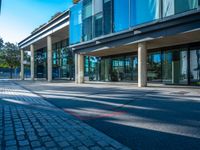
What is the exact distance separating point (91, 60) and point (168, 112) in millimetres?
24483

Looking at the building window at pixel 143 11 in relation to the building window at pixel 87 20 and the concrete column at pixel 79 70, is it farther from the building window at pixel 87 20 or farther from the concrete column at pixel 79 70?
the concrete column at pixel 79 70

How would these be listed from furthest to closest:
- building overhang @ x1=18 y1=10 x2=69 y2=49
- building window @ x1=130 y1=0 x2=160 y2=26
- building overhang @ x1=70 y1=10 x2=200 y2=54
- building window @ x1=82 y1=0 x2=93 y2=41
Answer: building overhang @ x1=18 y1=10 x2=69 y2=49
building window @ x1=82 y1=0 x2=93 y2=41
building window @ x1=130 y1=0 x2=160 y2=26
building overhang @ x1=70 y1=10 x2=200 y2=54

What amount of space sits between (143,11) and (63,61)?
23.0m

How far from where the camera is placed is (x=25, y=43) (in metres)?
40.7

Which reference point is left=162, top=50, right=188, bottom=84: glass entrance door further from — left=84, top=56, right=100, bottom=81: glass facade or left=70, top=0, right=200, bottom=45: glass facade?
left=84, top=56, right=100, bottom=81: glass facade

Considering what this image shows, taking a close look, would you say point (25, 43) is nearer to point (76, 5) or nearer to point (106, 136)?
point (76, 5)

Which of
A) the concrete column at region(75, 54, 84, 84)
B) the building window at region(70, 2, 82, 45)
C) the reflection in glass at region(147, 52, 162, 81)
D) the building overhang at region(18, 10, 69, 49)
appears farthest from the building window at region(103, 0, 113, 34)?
the building overhang at region(18, 10, 69, 49)

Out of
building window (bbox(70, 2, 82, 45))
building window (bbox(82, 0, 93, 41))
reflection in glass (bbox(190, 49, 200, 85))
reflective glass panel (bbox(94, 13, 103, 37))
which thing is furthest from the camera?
Result: building window (bbox(70, 2, 82, 45))

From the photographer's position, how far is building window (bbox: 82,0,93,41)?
21734 millimetres

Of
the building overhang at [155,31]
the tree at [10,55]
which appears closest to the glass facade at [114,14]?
the building overhang at [155,31]

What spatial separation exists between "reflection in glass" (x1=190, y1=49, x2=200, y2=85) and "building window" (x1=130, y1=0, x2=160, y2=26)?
513 centimetres

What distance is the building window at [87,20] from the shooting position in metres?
21.7

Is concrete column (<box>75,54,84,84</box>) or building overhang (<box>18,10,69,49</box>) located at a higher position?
building overhang (<box>18,10,69,49</box>)

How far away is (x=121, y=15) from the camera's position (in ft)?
58.5
